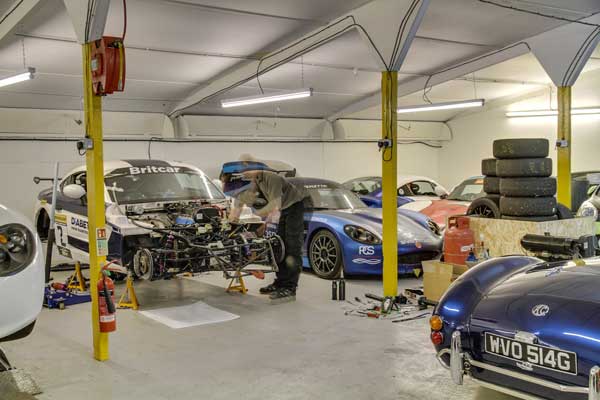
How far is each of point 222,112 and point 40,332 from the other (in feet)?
31.1

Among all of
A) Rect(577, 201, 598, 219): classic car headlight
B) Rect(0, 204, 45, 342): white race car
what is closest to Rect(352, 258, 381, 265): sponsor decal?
Rect(577, 201, 598, 219): classic car headlight

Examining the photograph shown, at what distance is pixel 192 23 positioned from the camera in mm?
8227

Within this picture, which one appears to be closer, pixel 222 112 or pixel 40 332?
pixel 40 332

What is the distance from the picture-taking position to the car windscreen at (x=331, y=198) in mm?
8164

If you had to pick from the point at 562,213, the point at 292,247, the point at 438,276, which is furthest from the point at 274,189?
the point at 562,213

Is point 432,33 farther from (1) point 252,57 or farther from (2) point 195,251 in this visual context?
(2) point 195,251

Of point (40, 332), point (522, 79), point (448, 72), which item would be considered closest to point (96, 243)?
point (40, 332)

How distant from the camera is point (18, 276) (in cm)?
300

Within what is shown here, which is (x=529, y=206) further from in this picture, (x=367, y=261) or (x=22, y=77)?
(x=22, y=77)

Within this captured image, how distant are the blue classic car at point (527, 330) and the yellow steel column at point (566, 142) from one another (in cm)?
588

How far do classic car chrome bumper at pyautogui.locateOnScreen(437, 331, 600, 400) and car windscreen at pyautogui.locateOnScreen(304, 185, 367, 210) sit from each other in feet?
16.0

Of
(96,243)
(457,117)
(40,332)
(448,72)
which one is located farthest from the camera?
(457,117)

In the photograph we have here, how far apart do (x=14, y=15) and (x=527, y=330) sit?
23.7 ft

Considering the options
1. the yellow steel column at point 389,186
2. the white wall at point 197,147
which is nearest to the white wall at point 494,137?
the white wall at point 197,147
